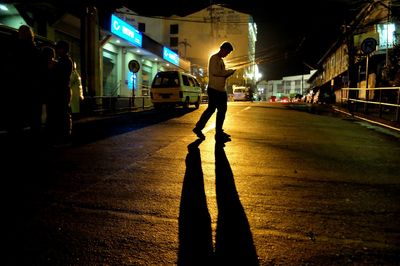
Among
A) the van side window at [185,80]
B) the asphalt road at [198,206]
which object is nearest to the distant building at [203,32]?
the van side window at [185,80]

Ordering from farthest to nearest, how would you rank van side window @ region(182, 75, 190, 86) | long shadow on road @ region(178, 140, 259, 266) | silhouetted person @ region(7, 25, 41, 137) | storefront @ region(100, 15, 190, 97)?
1. storefront @ region(100, 15, 190, 97)
2. van side window @ region(182, 75, 190, 86)
3. silhouetted person @ region(7, 25, 41, 137)
4. long shadow on road @ region(178, 140, 259, 266)

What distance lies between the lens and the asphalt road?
7.72 ft

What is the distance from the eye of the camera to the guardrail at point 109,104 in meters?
14.7

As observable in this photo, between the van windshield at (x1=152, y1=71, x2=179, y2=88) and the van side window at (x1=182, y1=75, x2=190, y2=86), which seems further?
the van side window at (x1=182, y1=75, x2=190, y2=86)

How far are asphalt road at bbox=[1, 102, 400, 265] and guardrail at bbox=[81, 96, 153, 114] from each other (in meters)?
8.95

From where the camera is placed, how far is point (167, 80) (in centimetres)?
1788

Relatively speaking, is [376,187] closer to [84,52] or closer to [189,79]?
[84,52]

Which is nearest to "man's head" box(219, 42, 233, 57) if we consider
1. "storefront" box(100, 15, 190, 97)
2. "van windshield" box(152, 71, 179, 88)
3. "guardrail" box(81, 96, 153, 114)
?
"guardrail" box(81, 96, 153, 114)

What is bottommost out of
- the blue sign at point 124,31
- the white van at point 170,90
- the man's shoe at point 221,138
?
the man's shoe at point 221,138

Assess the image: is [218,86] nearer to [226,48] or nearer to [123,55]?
[226,48]

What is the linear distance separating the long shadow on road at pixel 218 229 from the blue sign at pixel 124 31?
1904 cm

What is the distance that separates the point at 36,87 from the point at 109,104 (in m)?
10.3

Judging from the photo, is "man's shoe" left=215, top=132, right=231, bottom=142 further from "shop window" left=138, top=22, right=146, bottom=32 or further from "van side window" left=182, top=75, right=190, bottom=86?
"shop window" left=138, top=22, right=146, bottom=32

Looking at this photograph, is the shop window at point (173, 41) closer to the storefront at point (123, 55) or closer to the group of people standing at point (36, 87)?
the storefront at point (123, 55)
